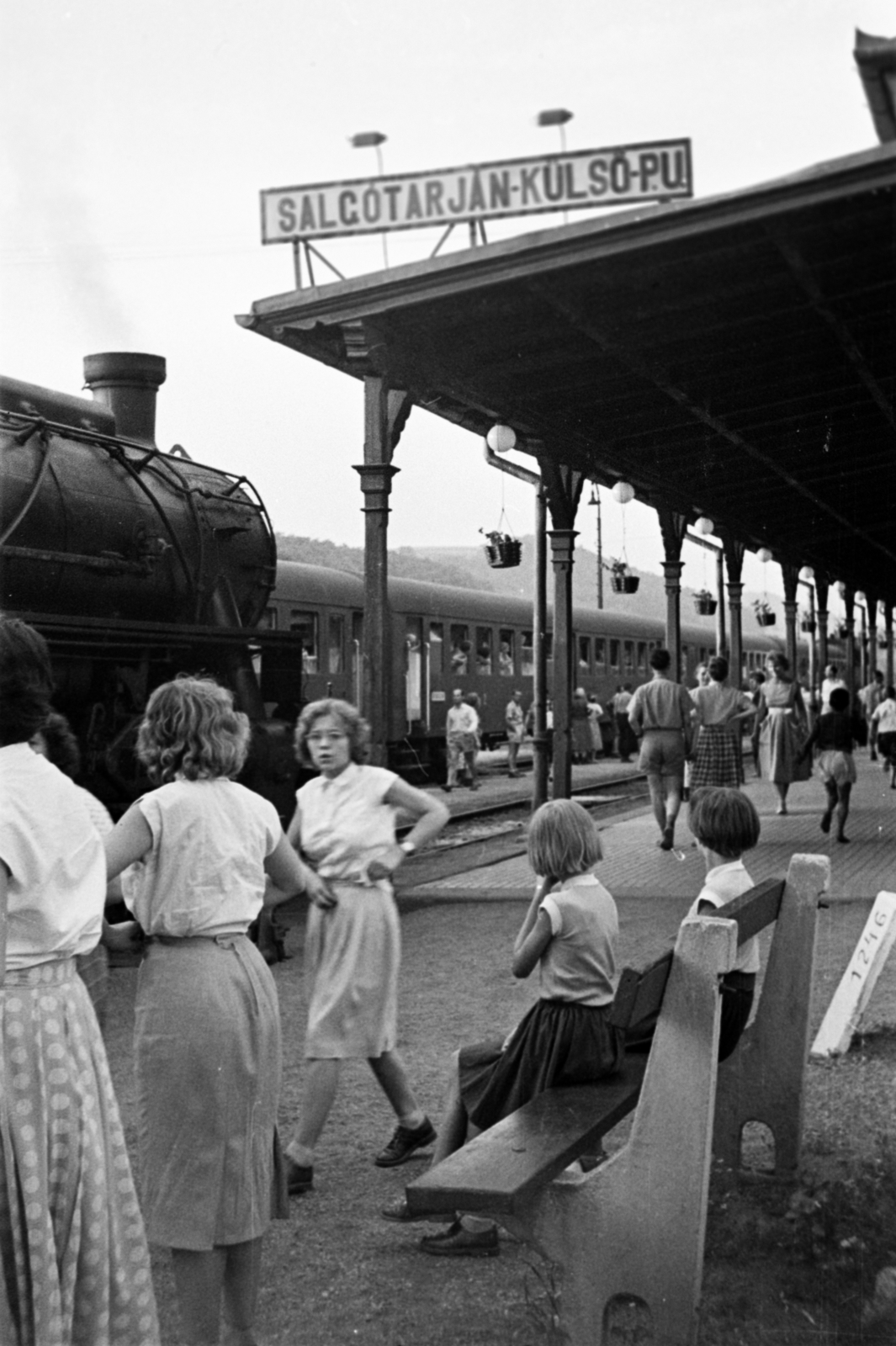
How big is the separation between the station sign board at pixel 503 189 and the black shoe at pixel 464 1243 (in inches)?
123

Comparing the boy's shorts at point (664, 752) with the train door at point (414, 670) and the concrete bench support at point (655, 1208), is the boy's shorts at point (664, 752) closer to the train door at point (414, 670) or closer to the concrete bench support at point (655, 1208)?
the concrete bench support at point (655, 1208)

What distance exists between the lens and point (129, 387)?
37.1 ft

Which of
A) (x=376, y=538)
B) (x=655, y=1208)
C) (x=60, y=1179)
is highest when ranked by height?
(x=376, y=538)

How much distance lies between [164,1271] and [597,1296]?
1.26 metres

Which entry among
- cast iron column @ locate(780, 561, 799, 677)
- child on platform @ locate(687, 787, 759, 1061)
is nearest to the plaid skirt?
cast iron column @ locate(780, 561, 799, 677)

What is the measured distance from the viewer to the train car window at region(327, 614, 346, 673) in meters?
18.8

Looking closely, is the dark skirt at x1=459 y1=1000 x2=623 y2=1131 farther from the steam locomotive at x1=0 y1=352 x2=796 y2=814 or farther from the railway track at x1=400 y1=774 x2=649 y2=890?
the railway track at x1=400 y1=774 x2=649 y2=890

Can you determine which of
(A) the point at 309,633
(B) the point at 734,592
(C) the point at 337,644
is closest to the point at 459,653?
(C) the point at 337,644

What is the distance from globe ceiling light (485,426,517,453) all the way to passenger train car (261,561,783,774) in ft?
7.49

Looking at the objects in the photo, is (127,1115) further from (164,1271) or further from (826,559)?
(826,559)

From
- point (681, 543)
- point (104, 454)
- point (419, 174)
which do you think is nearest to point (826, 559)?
point (681, 543)

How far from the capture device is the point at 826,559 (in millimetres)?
18688

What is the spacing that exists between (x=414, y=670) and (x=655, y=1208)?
18.7m

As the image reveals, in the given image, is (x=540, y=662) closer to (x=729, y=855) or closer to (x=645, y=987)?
(x=729, y=855)
